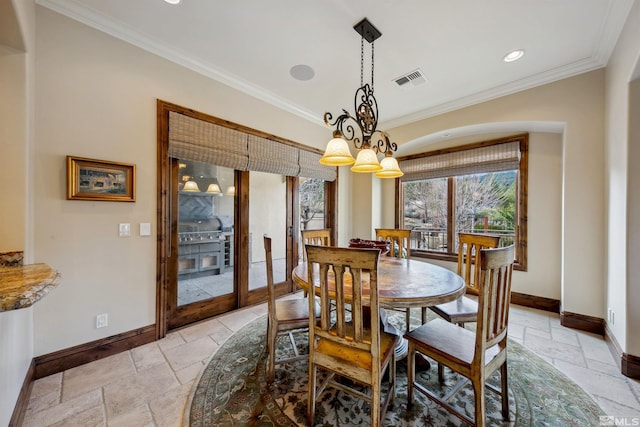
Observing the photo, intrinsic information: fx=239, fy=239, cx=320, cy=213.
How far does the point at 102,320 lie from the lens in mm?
2211

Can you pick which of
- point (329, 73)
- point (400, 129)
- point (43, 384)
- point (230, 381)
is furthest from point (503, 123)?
point (43, 384)

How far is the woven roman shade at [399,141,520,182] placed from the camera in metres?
3.62

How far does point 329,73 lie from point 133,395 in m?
3.62

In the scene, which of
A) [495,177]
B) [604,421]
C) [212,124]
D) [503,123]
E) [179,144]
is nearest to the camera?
[604,421]

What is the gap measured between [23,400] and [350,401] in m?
2.18

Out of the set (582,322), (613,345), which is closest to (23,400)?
(613,345)

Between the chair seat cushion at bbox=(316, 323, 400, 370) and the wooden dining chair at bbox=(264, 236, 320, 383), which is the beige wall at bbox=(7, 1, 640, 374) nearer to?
the wooden dining chair at bbox=(264, 236, 320, 383)

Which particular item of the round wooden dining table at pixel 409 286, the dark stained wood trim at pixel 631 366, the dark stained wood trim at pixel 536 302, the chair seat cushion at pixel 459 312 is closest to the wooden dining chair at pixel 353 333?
the round wooden dining table at pixel 409 286

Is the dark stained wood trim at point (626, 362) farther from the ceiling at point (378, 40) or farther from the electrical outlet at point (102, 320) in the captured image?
the electrical outlet at point (102, 320)

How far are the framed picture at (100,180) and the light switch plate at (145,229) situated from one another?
0.87 ft

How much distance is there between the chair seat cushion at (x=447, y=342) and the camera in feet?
4.66

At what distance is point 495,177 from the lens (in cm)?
385

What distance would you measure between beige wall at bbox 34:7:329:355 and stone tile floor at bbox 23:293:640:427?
36 cm

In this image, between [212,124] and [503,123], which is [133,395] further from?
[503,123]
